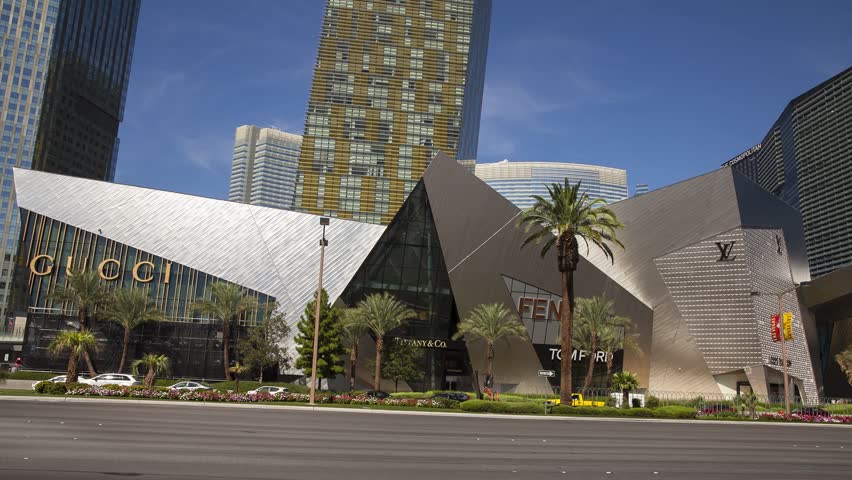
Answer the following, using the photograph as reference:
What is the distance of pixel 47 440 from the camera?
51.4 feet

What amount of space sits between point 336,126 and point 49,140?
6118 centimetres

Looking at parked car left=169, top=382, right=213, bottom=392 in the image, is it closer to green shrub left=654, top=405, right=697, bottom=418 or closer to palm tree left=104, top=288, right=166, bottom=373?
palm tree left=104, top=288, right=166, bottom=373

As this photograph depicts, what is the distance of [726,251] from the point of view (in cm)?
6066

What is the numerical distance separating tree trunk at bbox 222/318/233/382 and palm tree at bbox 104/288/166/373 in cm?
591

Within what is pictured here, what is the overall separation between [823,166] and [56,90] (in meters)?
165

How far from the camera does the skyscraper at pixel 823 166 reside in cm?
14000

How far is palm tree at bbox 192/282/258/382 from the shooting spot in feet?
199

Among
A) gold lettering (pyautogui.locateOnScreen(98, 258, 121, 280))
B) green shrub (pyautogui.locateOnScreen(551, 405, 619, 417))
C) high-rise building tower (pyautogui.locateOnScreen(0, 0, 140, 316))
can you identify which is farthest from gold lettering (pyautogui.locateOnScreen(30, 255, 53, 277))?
high-rise building tower (pyautogui.locateOnScreen(0, 0, 140, 316))

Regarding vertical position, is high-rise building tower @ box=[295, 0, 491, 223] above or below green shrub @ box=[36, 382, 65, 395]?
above

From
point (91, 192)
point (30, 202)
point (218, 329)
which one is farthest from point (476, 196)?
point (30, 202)

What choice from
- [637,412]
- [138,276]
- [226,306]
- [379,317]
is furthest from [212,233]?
[637,412]

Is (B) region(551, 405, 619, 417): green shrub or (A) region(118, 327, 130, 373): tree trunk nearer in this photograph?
(B) region(551, 405, 619, 417): green shrub

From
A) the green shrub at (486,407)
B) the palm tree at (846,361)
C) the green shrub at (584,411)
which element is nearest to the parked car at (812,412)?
the green shrub at (584,411)

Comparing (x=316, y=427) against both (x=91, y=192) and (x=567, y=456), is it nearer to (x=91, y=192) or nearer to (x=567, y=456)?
(x=567, y=456)
